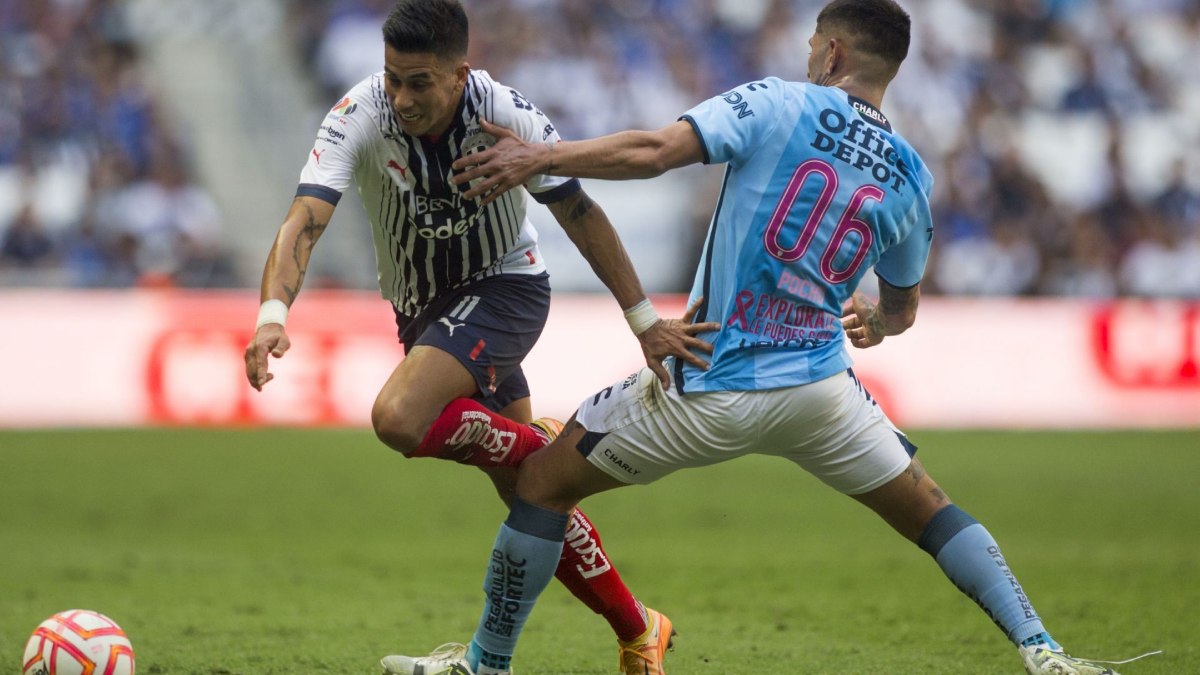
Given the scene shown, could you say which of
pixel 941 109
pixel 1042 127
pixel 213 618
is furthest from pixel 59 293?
pixel 1042 127

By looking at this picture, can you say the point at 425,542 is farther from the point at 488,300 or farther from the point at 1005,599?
the point at 1005,599

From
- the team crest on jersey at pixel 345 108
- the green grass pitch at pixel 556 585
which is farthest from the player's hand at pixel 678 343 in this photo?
the green grass pitch at pixel 556 585

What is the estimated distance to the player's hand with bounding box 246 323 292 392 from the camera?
191 inches

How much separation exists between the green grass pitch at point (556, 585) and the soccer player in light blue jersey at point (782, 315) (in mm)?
1042

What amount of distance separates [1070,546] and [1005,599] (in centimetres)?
501

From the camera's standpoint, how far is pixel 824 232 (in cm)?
487

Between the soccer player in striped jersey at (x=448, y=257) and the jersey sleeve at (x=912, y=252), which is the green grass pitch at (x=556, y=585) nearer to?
the soccer player in striped jersey at (x=448, y=257)

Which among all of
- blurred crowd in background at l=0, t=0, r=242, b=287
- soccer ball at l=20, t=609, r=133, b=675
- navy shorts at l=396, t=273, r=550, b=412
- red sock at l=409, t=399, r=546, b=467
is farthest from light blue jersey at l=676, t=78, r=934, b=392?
blurred crowd in background at l=0, t=0, r=242, b=287

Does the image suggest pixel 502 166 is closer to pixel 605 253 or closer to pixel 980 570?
pixel 605 253

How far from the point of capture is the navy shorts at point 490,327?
18.4 feet

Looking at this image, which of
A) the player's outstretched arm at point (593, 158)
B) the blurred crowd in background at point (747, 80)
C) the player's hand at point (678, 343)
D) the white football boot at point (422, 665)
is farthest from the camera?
the blurred crowd in background at point (747, 80)

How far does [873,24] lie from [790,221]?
0.78 metres

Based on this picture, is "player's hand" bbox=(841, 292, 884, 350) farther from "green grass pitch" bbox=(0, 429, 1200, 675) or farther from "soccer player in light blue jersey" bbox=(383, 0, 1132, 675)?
"green grass pitch" bbox=(0, 429, 1200, 675)

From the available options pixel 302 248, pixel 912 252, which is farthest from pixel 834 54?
pixel 302 248
